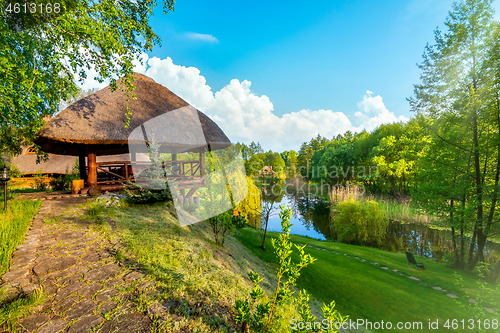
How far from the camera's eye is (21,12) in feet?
14.3

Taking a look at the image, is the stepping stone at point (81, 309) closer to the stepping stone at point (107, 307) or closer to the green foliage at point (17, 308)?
the stepping stone at point (107, 307)

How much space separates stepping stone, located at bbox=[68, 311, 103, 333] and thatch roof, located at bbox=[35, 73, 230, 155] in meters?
6.14

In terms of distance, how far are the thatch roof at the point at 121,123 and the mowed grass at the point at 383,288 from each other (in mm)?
5462

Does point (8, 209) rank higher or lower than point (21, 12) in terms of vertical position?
lower

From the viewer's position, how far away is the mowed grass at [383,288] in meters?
4.85

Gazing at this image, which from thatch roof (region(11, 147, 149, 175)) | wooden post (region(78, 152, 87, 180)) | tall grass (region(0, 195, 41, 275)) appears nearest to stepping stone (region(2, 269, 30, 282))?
tall grass (region(0, 195, 41, 275))

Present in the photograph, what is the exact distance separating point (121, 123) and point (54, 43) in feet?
9.63

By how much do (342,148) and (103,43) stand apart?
112 ft

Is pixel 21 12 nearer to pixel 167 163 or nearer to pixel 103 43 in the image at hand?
pixel 103 43

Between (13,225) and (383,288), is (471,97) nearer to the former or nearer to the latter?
(383,288)

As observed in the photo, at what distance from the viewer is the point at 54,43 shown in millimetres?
4402

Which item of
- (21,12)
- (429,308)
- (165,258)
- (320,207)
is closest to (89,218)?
(165,258)

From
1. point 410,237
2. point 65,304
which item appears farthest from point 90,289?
point 410,237

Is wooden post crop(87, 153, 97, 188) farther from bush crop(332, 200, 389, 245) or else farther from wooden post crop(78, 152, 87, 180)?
bush crop(332, 200, 389, 245)
